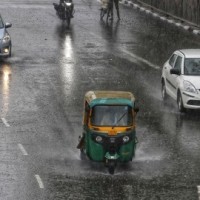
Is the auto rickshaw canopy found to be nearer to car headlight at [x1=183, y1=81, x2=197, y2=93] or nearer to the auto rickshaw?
the auto rickshaw

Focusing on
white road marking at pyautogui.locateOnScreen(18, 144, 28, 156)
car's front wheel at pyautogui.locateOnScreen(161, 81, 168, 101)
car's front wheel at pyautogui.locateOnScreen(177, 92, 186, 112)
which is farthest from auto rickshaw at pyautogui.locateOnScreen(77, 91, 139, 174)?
car's front wheel at pyautogui.locateOnScreen(161, 81, 168, 101)

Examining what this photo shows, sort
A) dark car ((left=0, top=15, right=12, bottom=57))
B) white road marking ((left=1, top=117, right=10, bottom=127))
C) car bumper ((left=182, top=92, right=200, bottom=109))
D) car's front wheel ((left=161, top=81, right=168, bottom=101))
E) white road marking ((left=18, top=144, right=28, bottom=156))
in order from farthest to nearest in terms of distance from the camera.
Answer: dark car ((left=0, top=15, right=12, bottom=57)) < car's front wheel ((left=161, top=81, right=168, bottom=101)) < car bumper ((left=182, top=92, right=200, bottom=109)) < white road marking ((left=1, top=117, right=10, bottom=127)) < white road marking ((left=18, top=144, right=28, bottom=156))

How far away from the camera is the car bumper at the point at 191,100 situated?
83.3 ft

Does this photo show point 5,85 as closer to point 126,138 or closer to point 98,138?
point 98,138

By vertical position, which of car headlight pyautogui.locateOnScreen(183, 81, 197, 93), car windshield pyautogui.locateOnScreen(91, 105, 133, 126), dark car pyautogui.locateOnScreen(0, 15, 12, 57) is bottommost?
dark car pyautogui.locateOnScreen(0, 15, 12, 57)

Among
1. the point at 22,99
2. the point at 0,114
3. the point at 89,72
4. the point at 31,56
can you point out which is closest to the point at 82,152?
the point at 0,114

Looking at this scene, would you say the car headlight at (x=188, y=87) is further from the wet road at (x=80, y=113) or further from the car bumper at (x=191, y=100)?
the wet road at (x=80, y=113)

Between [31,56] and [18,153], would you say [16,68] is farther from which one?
[18,153]

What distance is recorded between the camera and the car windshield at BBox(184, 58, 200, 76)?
26297 millimetres

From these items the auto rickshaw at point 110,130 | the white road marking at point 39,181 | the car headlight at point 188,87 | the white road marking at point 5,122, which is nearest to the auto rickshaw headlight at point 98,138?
the auto rickshaw at point 110,130

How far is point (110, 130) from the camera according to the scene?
19781 mm

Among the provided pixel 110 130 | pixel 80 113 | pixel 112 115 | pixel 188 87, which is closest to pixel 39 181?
pixel 110 130

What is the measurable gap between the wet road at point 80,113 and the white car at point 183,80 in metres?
0.36

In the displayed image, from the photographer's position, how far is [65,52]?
36.8 metres
